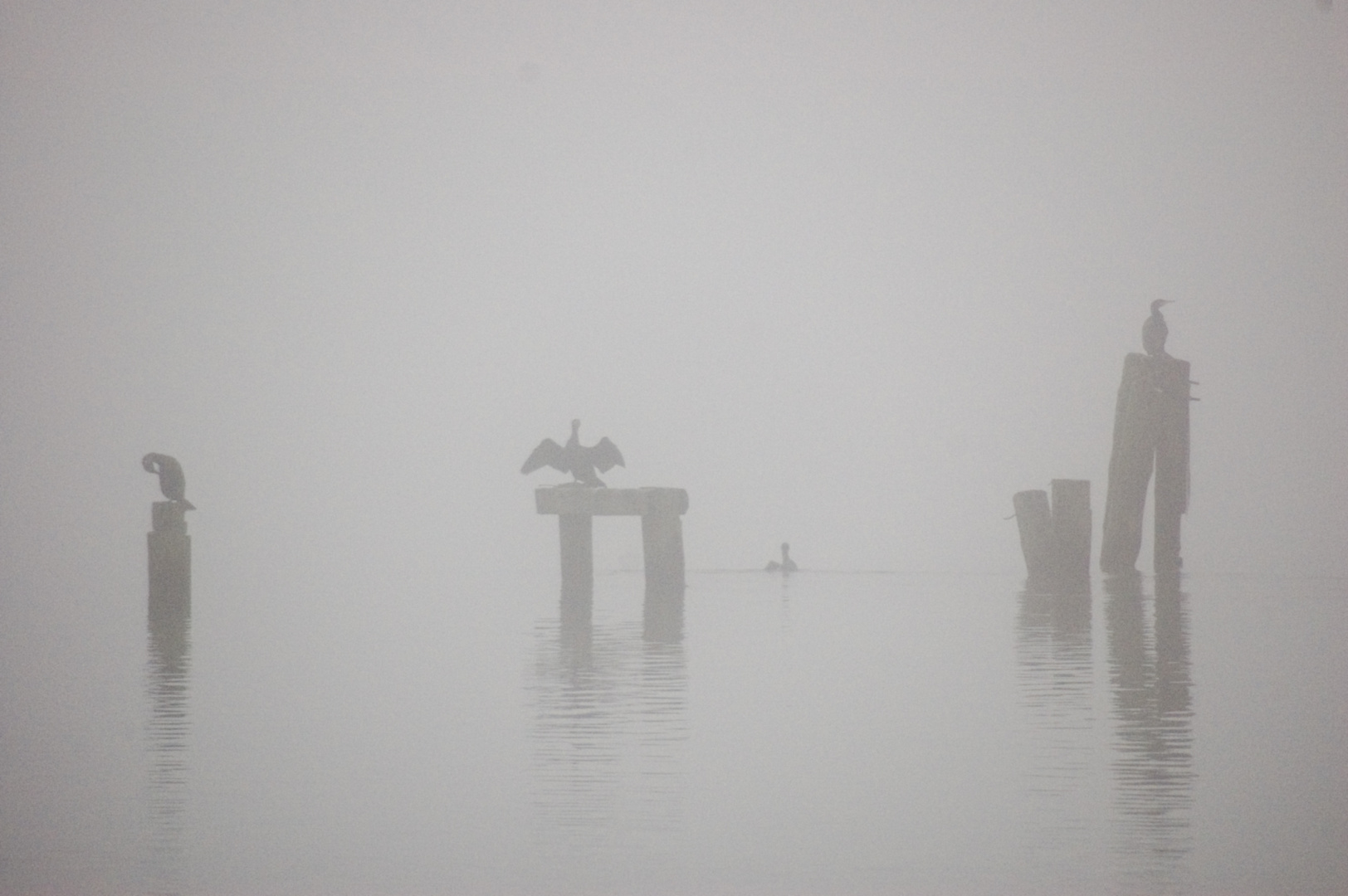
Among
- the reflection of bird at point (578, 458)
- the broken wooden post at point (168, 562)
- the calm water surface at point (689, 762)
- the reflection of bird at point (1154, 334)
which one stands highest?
the reflection of bird at point (1154, 334)

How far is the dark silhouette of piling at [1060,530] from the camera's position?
64.8 ft

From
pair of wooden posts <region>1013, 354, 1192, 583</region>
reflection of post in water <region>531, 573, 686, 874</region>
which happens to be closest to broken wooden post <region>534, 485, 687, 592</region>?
pair of wooden posts <region>1013, 354, 1192, 583</region>

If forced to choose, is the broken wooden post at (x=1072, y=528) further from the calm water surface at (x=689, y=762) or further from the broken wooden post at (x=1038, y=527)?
the calm water surface at (x=689, y=762)

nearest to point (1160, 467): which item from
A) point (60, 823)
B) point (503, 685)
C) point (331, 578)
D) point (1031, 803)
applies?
point (503, 685)

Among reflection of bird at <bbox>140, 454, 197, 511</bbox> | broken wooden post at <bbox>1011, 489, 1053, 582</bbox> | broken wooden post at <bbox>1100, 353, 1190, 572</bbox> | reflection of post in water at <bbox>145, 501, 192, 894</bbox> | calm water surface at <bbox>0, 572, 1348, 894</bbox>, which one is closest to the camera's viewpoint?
calm water surface at <bbox>0, 572, 1348, 894</bbox>

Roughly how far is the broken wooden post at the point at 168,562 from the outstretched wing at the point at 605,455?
5.52m

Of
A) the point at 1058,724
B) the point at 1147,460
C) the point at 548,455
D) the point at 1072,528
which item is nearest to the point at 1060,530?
the point at 1072,528

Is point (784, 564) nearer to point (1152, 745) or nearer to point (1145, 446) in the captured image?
point (1145, 446)

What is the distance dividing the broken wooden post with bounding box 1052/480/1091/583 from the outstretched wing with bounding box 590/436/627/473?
5.36m

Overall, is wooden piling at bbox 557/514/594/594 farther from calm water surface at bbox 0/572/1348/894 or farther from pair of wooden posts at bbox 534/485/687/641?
calm water surface at bbox 0/572/1348/894

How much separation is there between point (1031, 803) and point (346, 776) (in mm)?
2999

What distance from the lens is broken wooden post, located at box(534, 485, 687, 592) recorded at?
1977 cm

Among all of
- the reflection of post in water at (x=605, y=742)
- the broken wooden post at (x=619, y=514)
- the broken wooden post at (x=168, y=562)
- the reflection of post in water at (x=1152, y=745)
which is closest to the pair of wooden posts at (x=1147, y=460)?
the reflection of post in water at (x=1152, y=745)

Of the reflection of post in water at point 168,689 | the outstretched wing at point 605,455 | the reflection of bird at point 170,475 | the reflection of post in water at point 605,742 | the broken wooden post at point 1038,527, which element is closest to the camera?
the reflection of post in water at point 168,689
